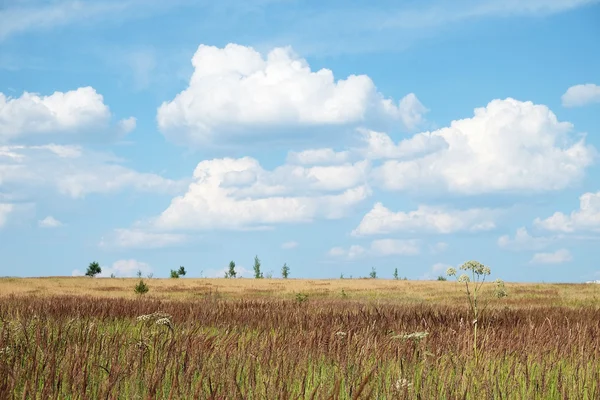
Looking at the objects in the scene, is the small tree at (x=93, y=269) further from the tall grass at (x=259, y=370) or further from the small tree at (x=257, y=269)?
the tall grass at (x=259, y=370)

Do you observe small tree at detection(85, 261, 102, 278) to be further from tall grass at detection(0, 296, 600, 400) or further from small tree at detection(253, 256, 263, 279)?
tall grass at detection(0, 296, 600, 400)

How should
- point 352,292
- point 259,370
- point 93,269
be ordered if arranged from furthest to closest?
point 93,269
point 352,292
point 259,370

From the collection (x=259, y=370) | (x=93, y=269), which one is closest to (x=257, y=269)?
(x=93, y=269)

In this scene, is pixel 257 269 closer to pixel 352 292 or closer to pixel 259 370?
pixel 352 292

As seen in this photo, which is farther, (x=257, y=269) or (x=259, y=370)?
(x=257, y=269)

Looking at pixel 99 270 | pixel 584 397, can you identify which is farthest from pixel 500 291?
pixel 99 270

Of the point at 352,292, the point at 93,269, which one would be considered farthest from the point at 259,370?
the point at 93,269

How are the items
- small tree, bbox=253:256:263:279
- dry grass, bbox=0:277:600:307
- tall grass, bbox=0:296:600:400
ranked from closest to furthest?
tall grass, bbox=0:296:600:400 → dry grass, bbox=0:277:600:307 → small tree, bbox=253:256:263:279

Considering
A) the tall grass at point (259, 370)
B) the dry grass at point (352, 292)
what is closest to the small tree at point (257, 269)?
the dry grass at point (352, 292)

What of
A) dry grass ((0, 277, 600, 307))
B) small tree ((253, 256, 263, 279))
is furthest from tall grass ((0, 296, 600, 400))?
small tree ((253, 256, 263, 279))

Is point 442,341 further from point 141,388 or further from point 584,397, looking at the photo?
point 141,388

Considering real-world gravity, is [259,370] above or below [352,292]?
above

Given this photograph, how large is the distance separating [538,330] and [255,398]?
18.8 feet

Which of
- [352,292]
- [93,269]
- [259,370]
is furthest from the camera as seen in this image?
[93,269]
